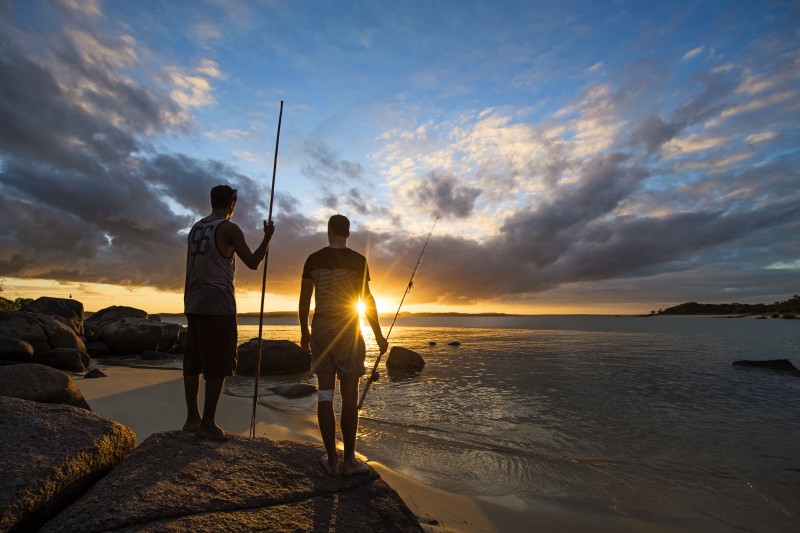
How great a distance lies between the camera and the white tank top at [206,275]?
13.0ft

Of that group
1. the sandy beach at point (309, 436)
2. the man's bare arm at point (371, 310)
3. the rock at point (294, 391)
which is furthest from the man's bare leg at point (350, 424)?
the rock at point (294, 391)

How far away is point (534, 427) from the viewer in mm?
8781

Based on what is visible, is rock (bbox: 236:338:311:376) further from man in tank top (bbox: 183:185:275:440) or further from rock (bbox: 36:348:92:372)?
man in tank top (bbox: 183:185:275:440)

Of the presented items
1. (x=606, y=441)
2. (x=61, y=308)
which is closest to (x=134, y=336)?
(x=61, y=308)

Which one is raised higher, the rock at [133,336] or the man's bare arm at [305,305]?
the man's bare arm at [305,305]

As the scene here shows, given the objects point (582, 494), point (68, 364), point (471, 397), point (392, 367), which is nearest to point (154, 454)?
point (582, 494)

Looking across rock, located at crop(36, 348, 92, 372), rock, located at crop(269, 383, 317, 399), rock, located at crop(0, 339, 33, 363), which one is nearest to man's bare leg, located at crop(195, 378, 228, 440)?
rock, located at crop(269, 383, 317, 399)

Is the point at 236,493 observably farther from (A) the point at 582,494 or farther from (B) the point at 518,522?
(A) the point at 582,494

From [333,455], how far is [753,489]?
657 centimetres

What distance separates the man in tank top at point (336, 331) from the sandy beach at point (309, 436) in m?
1.30

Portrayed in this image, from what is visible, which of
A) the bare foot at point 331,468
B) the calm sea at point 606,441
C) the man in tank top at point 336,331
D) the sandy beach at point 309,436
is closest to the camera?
the bare foot at point 331,468

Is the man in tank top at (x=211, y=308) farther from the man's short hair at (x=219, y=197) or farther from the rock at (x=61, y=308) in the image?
the rock at (x=61, y=308)

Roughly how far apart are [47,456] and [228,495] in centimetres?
140

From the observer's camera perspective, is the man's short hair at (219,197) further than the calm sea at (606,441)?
No
